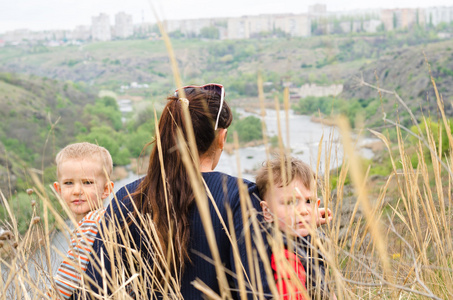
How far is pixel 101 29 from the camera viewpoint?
91750 mm

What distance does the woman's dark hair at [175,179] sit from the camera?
1077 millimetres

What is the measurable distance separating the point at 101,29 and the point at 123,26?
548cm

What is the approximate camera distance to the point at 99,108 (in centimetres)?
4566

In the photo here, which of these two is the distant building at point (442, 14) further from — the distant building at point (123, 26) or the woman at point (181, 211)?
the woman at point (181, 211)

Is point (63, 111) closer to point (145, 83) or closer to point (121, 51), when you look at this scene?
point (145, 83)

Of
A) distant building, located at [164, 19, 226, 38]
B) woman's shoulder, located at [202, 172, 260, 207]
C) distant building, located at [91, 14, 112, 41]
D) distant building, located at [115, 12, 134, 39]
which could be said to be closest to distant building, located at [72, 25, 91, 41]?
distant building, located at [91, 14, 112, 41]

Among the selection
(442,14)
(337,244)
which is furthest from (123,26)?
(337,244)

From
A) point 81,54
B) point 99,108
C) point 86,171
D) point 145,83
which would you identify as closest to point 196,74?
point 99,108

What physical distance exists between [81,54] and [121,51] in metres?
6.30

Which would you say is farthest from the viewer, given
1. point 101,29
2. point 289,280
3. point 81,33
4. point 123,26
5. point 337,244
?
point 81,33

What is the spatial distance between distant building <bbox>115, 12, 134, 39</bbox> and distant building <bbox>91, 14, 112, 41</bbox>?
2283 millimetres

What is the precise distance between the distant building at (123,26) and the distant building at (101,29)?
228 centimetres

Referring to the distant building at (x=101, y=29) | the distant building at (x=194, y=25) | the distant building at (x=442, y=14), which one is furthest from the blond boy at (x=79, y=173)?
the distant building at (x=101, y=29)

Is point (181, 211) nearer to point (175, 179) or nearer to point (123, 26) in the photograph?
point (175, 179)
